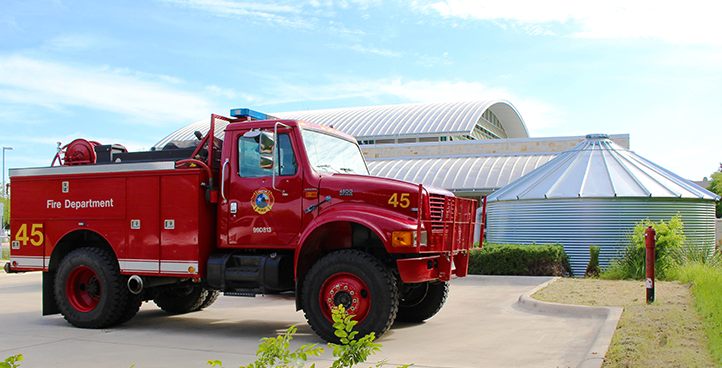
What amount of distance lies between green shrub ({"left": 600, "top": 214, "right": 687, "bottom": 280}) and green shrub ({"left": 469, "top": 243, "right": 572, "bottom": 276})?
4.31 ft

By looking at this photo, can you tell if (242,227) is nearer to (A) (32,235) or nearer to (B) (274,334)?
(B) (274,334)

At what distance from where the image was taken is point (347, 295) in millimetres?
6887

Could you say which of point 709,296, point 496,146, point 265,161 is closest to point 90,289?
point 265,161

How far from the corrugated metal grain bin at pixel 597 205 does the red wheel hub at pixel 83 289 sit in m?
11.6

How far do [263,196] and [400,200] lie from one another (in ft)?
6.01

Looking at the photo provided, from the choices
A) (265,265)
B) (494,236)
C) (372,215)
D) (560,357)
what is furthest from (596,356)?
(494,236)

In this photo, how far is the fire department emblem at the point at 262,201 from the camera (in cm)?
754

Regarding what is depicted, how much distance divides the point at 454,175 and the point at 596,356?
71.4ft

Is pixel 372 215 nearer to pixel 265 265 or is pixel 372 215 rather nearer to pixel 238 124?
pixel 265 265

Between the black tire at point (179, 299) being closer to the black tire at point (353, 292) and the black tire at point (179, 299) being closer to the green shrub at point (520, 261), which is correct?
the black tire at point (353, 292)

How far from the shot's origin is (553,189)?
16.4 metres

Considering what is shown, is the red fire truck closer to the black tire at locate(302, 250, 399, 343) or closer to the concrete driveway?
the black tire at locate(302, 250, 399, 343)

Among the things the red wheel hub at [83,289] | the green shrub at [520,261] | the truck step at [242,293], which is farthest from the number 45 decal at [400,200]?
the green shrub at [520,261]

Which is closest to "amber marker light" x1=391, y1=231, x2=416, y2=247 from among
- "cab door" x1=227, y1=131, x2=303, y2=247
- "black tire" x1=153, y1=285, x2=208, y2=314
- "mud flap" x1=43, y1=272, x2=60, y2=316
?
"cab door" x1=227, y1=131, x2=303, y2=247
